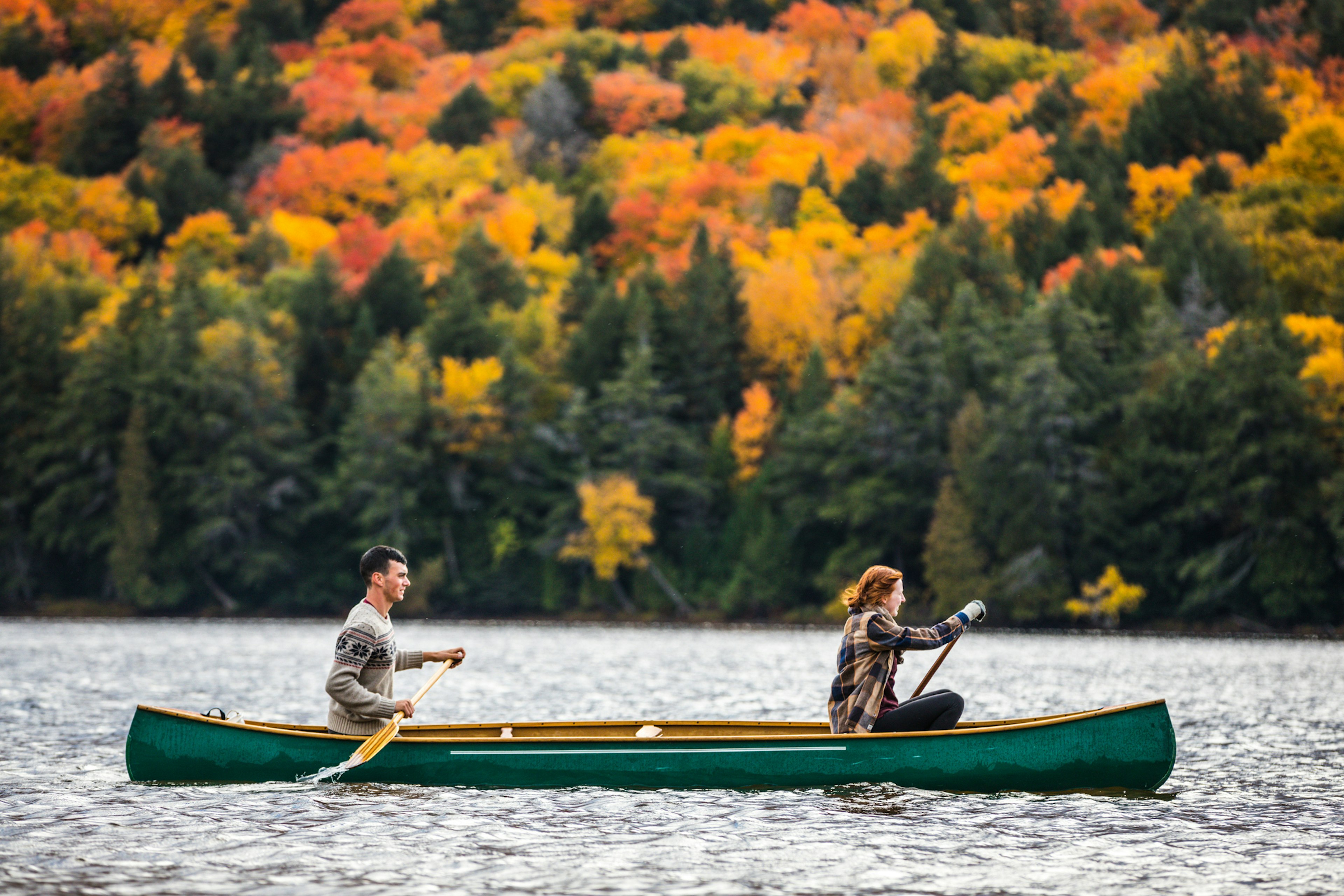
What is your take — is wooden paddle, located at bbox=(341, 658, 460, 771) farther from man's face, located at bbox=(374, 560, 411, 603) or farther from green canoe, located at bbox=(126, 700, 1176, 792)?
man's face, located at bbox=(374, 560, 411, 603)

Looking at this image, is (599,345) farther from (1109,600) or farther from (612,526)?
(1109,600)

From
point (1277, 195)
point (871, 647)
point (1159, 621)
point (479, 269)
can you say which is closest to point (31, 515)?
point (479, 269)

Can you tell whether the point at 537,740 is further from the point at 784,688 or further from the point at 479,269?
the point at 479,269

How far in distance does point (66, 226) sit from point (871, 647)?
95491 millimetres

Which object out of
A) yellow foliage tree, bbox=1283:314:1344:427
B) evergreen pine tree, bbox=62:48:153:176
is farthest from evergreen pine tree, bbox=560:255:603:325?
evergreen pine tree, bbox=62:48:153:176

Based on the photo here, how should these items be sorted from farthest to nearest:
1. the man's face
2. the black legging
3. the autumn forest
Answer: the autumn forest → the black legging → the man's face

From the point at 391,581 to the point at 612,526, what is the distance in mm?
57178

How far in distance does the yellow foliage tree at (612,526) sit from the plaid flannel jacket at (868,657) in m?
55.7

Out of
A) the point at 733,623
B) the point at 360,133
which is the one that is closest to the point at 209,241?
the point at 360,133

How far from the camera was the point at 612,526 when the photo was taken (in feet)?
232

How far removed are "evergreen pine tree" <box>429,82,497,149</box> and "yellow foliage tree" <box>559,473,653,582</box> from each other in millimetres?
56477

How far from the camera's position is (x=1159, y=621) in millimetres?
57812

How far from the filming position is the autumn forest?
59.2m

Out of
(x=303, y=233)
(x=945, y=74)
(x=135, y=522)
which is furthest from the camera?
(x=945, y=74)
